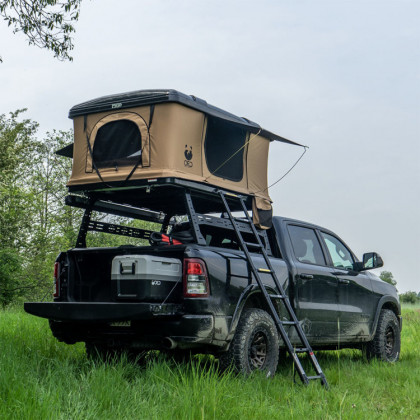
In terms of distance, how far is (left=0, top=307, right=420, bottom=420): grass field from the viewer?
3965mm

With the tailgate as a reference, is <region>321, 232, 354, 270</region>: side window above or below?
above

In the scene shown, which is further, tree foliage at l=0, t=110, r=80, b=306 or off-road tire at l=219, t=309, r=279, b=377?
tree foliage at l=0, t=110, r=80, b=306

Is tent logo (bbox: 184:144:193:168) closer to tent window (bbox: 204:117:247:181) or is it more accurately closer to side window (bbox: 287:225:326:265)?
tent window (bbox: 204:117:247:181)

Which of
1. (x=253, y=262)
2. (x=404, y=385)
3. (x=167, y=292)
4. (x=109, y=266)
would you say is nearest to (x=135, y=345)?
(x=167, y=292)

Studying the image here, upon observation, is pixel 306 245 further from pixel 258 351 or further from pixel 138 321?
pixel 138 321

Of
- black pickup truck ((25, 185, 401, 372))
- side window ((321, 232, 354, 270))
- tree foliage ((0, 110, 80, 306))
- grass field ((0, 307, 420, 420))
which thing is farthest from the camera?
tree foliage ((0, 110, 80, 306))

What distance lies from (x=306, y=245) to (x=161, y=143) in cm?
239

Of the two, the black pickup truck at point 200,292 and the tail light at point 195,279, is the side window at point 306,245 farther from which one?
the tail light at point 195,279

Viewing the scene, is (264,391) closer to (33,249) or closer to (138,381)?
(138,381)

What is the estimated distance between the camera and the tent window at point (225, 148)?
6676 millimetres

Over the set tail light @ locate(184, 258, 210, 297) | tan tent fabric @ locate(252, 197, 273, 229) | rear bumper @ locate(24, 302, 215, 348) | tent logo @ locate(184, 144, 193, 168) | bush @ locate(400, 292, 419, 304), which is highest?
tent logo @ locate(184, 144, 193, 168)

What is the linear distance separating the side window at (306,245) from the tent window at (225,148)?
3.21 feet

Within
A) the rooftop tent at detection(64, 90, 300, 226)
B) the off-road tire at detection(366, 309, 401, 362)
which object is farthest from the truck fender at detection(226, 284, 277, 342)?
the off-road tire at detection(366, 309, 401, 362)

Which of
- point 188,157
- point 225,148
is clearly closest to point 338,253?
point 225,148
